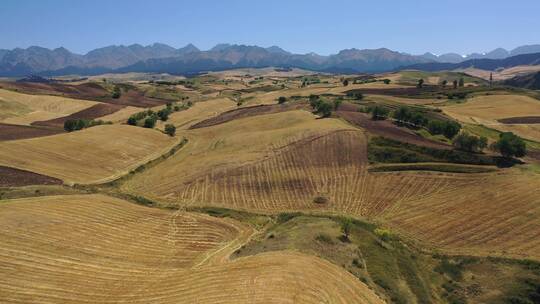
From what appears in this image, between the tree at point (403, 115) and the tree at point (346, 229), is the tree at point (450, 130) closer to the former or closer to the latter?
the tree at point (403, 115)

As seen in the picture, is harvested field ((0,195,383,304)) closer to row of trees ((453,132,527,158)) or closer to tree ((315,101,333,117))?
row of trees ((453,132,527,158))

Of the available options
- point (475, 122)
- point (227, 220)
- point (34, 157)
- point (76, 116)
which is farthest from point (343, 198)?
point (76, 116)

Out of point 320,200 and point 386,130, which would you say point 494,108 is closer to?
point 386,130

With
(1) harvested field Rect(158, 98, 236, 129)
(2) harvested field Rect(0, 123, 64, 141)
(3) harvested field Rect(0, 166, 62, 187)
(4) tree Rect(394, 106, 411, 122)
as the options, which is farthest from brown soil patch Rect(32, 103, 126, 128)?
(4) tree Rect(394, 106, 411, 122)

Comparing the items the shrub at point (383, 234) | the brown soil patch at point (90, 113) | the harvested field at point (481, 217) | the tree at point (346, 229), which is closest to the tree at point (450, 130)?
the harvested field at point (481, 217)

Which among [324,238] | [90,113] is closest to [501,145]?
[324,238]

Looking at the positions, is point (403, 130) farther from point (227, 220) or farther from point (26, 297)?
point (26, 297)

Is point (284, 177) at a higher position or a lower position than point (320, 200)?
higher
